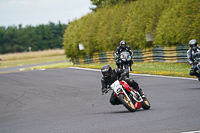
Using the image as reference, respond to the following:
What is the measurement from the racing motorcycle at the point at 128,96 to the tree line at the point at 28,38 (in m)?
128

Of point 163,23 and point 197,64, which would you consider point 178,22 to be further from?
point 197,64

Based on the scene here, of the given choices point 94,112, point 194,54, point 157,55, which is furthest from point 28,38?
point 94,112

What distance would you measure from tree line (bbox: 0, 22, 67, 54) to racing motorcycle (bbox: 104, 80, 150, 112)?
12758cm

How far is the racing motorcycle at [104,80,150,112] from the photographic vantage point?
355 inches

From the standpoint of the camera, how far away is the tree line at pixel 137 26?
73.3ft

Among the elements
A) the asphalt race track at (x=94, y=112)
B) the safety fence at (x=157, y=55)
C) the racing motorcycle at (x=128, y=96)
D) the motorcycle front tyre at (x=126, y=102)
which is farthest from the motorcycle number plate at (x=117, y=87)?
the safety fence at (x=157, y=55)

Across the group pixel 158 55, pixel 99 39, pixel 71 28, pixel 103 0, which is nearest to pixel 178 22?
pixel 158 55

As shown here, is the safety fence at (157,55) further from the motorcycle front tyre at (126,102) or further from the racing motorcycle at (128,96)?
the motorcycle front tyre at (126,102)

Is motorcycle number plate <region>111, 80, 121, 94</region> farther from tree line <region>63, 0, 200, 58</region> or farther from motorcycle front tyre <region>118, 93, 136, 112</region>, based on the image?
tree line <region>63, 0, 200, 58</region>

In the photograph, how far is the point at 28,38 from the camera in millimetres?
145875

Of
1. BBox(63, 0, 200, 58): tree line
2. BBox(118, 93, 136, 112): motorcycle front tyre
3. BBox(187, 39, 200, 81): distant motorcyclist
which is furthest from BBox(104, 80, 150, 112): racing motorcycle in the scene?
BBox(63, 0, 200, 58): tree line

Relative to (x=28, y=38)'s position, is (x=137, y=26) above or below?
above

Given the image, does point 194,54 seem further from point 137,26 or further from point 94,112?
point 137,26

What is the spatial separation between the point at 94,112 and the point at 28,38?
13896cm
